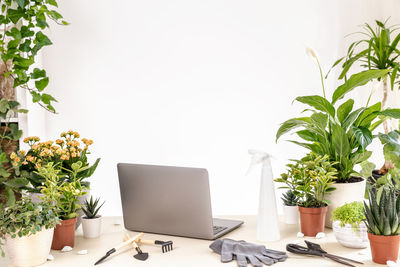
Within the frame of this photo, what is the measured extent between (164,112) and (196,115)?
0.23m

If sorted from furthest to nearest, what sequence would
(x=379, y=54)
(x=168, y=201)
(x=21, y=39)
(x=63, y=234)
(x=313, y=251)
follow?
(x=379, y=54)
(x=21, y=39)
(x=168, y=201)
(x=63, y=234)
(x=313, y=251)

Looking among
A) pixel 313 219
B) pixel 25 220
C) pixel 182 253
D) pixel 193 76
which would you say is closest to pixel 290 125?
pixel 313 219

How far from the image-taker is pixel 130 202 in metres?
2.05

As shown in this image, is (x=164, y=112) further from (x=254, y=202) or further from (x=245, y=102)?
(x=254, y=202)

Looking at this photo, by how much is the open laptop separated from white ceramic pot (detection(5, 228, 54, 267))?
43 centimetres

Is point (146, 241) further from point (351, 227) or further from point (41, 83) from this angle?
point (41, 83)

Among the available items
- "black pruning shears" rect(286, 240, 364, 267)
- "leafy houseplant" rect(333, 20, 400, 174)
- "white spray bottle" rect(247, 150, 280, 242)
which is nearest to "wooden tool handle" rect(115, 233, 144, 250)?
"white spray bottle" rect(247, 150, 280, 242)

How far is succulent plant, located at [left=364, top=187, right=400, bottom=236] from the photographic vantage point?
5.23 ft

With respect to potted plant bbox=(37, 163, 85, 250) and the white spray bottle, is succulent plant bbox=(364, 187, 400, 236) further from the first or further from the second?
potted plant bbox=(37, 163, 85, 250)

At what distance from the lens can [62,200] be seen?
6.17 ft

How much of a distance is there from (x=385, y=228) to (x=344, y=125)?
621 millimetres

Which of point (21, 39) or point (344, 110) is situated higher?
point (21, 39)

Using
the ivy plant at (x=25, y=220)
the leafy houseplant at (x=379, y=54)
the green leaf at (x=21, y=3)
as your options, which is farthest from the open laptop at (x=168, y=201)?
the leafy houseplant at (x=379, y=54)

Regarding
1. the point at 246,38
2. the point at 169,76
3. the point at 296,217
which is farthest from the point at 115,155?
the point at 296,217
